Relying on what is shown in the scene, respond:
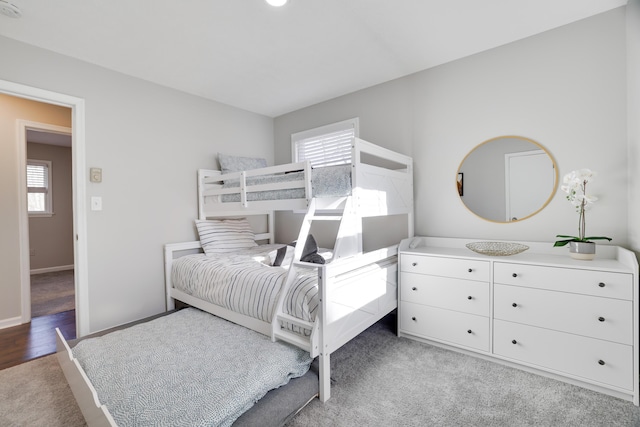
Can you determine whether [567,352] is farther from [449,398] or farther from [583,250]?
[449,398]

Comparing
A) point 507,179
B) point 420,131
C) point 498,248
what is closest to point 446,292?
Answer: point 498,248

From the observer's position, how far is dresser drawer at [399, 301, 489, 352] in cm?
200

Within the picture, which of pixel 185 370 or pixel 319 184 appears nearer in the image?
pixel 185 370

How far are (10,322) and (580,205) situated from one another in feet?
16.1

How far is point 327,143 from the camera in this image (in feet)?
10.9

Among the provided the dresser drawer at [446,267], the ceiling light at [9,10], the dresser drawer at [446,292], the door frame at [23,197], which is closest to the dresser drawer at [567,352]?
the dresser drawer at [446,292]

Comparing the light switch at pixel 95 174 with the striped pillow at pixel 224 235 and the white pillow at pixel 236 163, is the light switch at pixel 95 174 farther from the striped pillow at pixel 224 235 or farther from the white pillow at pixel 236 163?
the white pillow at pixel 236 163

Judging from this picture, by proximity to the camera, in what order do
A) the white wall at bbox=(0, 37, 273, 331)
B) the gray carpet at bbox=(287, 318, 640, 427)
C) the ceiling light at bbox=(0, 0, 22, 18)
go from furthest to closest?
the white wall at bbox=(0, 37, 273, 331) < the ceiling light at bbox=(0, 0, 22, 18) < the gray carpet at bbox=(287, 318, 640, 427)

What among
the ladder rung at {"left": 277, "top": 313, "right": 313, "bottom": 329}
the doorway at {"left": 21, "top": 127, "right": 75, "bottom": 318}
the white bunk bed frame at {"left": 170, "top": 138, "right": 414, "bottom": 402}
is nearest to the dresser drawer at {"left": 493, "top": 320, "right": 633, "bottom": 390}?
the white bunk bed frame at {"left": 170, "top": 138, "right": 414, "bottom": 402}

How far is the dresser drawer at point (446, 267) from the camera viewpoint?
2.00 metres

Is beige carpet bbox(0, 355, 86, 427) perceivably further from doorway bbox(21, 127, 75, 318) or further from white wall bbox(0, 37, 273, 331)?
doorway bbox(21, 127, 75, 318)

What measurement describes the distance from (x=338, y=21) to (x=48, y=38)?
6.77ft

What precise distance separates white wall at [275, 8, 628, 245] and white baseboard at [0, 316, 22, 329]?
154 inches

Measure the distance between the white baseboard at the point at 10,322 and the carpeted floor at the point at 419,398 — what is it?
3.72ft
